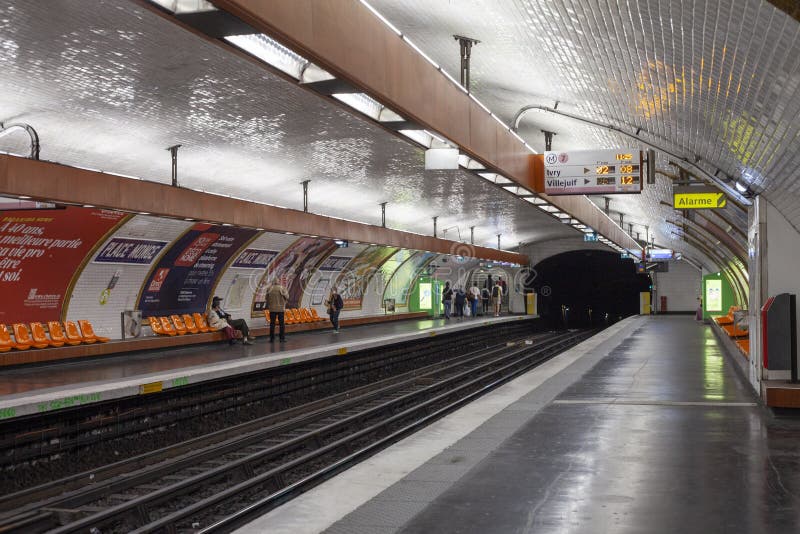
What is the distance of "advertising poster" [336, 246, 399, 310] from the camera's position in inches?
1030

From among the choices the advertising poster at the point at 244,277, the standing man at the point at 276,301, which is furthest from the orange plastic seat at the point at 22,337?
the advertising poster at the point at 244,277

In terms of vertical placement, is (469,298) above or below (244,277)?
below

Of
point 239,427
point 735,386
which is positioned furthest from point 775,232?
point 239,427

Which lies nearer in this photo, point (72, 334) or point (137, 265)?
point (72, 334)

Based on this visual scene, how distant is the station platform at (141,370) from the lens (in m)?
9.41

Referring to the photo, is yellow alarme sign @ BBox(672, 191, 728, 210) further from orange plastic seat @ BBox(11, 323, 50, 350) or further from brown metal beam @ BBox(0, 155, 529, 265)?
orange plastic seat @ BBox(11, 323, 50, 350)

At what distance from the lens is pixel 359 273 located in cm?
2738

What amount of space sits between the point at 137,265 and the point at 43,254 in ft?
8.60

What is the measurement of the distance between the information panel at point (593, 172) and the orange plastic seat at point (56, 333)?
26.4ft

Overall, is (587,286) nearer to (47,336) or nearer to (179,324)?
(179,324)

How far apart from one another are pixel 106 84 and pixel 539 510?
6.60m

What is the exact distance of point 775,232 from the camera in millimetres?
9039

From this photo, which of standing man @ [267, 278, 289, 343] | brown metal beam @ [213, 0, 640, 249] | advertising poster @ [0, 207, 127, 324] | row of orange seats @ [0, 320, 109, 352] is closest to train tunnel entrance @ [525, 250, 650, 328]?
standing man @ [267, 278, 289, 343]

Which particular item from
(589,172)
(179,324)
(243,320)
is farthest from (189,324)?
(589,172)
